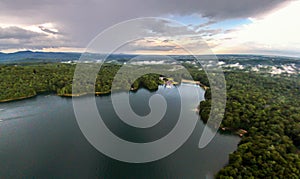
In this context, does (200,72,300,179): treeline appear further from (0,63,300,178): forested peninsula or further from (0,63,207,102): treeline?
(0,63,207,102): treeline

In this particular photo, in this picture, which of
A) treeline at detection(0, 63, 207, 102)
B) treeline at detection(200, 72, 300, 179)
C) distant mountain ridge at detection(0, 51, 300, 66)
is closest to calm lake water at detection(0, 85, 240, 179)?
treeline at detection(200, 72, 300, 179)

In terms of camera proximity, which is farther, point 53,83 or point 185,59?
point 185,59

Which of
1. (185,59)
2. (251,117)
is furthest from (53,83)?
(185,59)

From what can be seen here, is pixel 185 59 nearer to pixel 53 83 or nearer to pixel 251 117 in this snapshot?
pixel 53 83

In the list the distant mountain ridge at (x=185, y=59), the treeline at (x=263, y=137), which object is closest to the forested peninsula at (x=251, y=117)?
the treeline at (x=263, y=137)

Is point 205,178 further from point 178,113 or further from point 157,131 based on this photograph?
point 178,113
